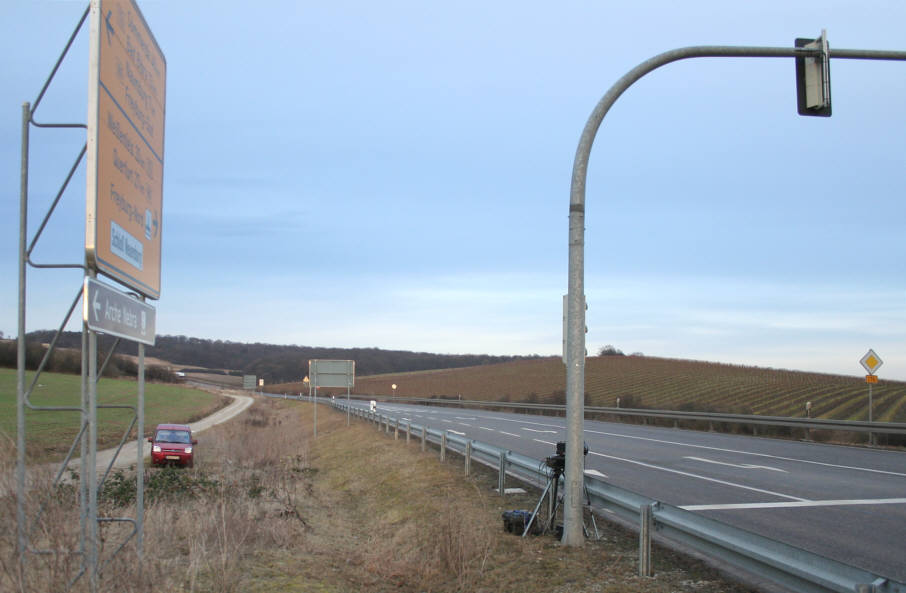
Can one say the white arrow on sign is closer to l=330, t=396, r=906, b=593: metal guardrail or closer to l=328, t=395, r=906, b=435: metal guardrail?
l=330, t=396, r=906, b=593: metal guardrail

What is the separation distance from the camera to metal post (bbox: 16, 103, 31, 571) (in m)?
5.22

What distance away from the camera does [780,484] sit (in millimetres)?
13578

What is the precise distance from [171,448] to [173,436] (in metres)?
1.15

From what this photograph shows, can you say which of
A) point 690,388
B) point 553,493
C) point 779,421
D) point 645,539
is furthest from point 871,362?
point 690,388

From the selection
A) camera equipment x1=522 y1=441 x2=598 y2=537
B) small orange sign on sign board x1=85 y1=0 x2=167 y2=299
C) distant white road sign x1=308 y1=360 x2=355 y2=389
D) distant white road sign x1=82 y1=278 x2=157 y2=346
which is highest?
small orange sign on sign board x1=85 y1=0 x2=167 y2=299

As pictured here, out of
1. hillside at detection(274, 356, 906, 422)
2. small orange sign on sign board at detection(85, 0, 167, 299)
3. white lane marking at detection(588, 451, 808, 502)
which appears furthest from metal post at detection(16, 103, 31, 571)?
A: hillside at detection(274, 356, 906, 422)

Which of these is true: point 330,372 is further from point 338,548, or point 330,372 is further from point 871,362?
point 338,548

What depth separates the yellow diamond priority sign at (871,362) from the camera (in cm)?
2341

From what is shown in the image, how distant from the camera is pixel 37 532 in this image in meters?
5.50

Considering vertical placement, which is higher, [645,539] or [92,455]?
[92,455]

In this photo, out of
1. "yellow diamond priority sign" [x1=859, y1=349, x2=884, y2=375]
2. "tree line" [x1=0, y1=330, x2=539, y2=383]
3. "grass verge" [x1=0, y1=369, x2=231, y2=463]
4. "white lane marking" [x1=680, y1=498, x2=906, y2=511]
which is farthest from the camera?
"tree line" [x1=0, y1=330, x2=539, y2=383]

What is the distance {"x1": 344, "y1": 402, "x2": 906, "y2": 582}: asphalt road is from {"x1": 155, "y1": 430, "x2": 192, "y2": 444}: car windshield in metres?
10.9

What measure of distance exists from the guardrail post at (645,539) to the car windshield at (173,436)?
23.3 metres

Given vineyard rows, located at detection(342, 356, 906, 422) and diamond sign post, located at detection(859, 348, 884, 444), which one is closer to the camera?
diamond sign post, located at detection(859, 348, 884, 444)
